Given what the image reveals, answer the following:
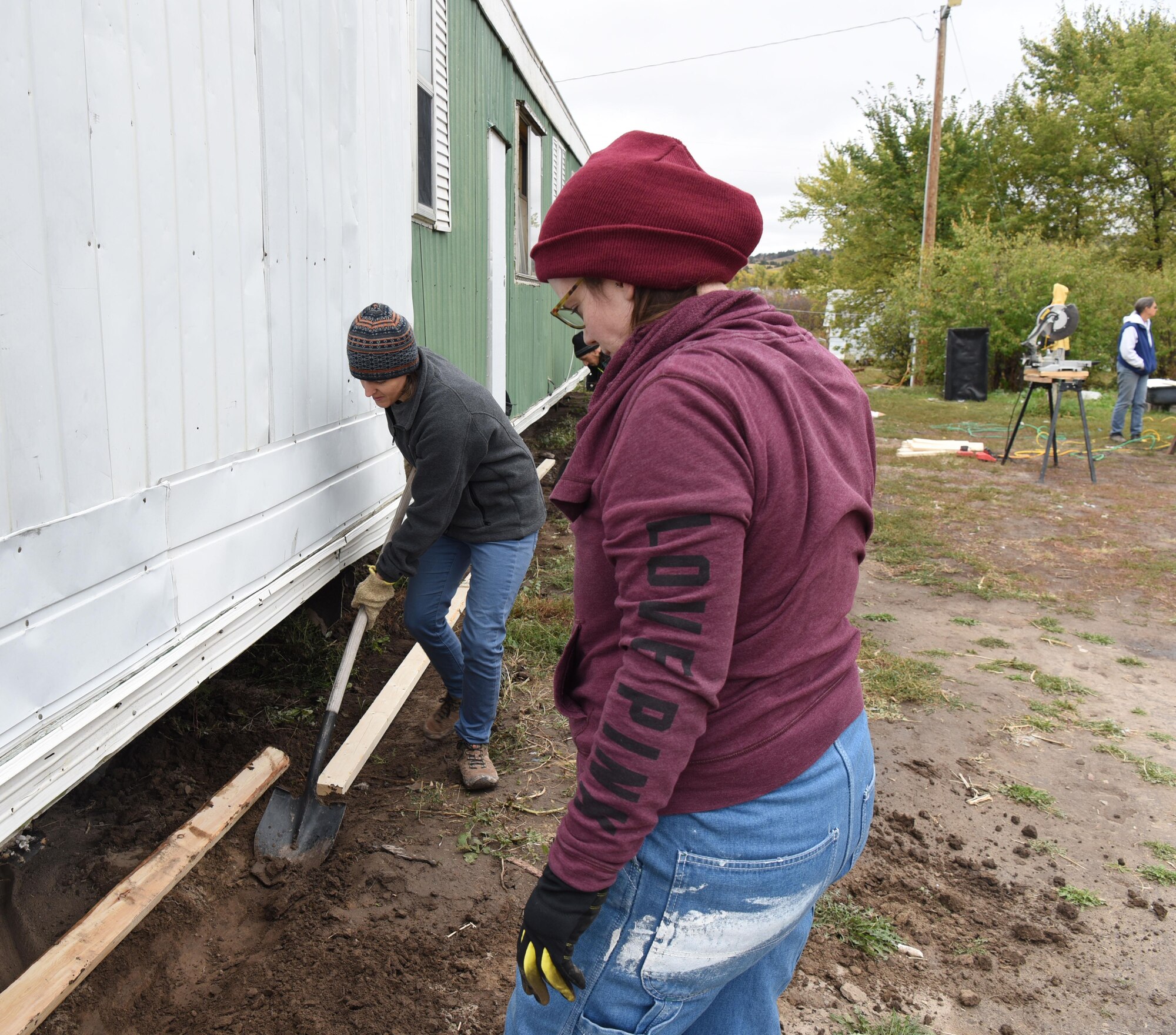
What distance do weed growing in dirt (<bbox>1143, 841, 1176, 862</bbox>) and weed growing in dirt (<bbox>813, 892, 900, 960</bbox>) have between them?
1199 mm

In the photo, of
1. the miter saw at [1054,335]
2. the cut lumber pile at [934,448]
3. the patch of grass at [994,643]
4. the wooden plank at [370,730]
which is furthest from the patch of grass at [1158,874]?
the cut lumber pile at [934,448]

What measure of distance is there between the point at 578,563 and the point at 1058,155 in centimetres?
3156

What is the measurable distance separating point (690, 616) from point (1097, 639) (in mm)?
5474

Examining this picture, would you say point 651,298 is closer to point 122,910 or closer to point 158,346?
point 158,346

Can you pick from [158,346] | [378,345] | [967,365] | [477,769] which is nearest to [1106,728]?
[477,769]

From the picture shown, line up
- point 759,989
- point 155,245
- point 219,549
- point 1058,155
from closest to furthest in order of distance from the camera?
point 759,989
point 155,245
point 219,549
point 1058,155

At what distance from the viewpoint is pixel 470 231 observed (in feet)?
20.8

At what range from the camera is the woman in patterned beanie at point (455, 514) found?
321 centimetres

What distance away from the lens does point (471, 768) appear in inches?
142

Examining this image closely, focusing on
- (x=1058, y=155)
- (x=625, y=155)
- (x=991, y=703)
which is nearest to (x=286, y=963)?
(x=625, y=155)

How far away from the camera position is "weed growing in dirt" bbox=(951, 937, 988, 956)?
283 cm

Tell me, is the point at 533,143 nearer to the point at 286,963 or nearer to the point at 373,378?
the point at 373,378

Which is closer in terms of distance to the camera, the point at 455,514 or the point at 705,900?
the point at 705,900

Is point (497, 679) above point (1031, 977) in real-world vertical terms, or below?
above
